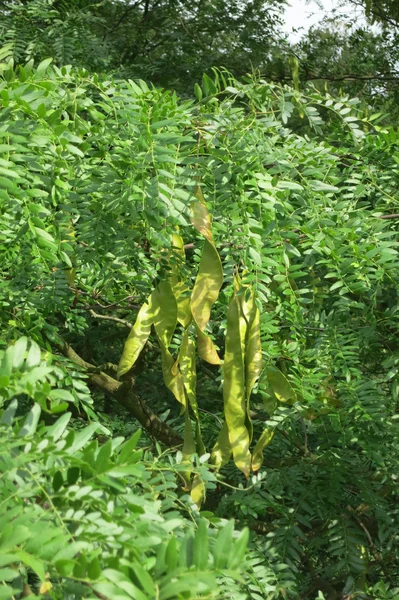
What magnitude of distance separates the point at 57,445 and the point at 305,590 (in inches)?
62.6

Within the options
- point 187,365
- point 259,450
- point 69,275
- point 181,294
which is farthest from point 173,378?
point 69,275

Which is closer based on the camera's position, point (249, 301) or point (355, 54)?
point (249, 301)

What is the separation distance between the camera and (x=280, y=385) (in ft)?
5.40

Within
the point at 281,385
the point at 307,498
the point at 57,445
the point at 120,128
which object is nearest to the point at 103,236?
the point at 120,128

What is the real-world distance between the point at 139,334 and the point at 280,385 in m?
0.29

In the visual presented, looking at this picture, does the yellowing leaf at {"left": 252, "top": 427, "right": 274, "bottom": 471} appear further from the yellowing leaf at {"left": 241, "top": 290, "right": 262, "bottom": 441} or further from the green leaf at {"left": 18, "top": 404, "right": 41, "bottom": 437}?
the green leaf at {"left": 18, "top": 404, "right": 41, "bottom": 437}

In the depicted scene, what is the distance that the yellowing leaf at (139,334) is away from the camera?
5.25 ft

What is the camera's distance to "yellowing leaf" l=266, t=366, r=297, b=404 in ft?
5.38

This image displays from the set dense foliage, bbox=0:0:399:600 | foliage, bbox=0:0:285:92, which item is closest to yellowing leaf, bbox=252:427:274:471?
dense foliage, bbox=0:0:399:600

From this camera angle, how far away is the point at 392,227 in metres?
1.64

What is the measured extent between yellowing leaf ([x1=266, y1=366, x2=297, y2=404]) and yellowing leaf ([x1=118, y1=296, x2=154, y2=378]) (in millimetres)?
242

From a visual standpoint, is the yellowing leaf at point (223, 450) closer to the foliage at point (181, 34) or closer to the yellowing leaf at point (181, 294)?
the yellowing leaf at point (181, 294)

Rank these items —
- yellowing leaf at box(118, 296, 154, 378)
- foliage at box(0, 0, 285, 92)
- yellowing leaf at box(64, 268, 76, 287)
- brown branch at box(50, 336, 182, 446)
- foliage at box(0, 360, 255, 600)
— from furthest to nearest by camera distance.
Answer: foliage at box(0, 0, 285, 92) → brown branch at box(50, 336, 182, 446) → yellowing leaf at box(64, 268, 76, 287) → yellowing leaf at box(118, 296, 154, 378) → foliage at box(0, 360, 255, 600)

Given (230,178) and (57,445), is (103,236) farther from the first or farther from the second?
(57,445)
